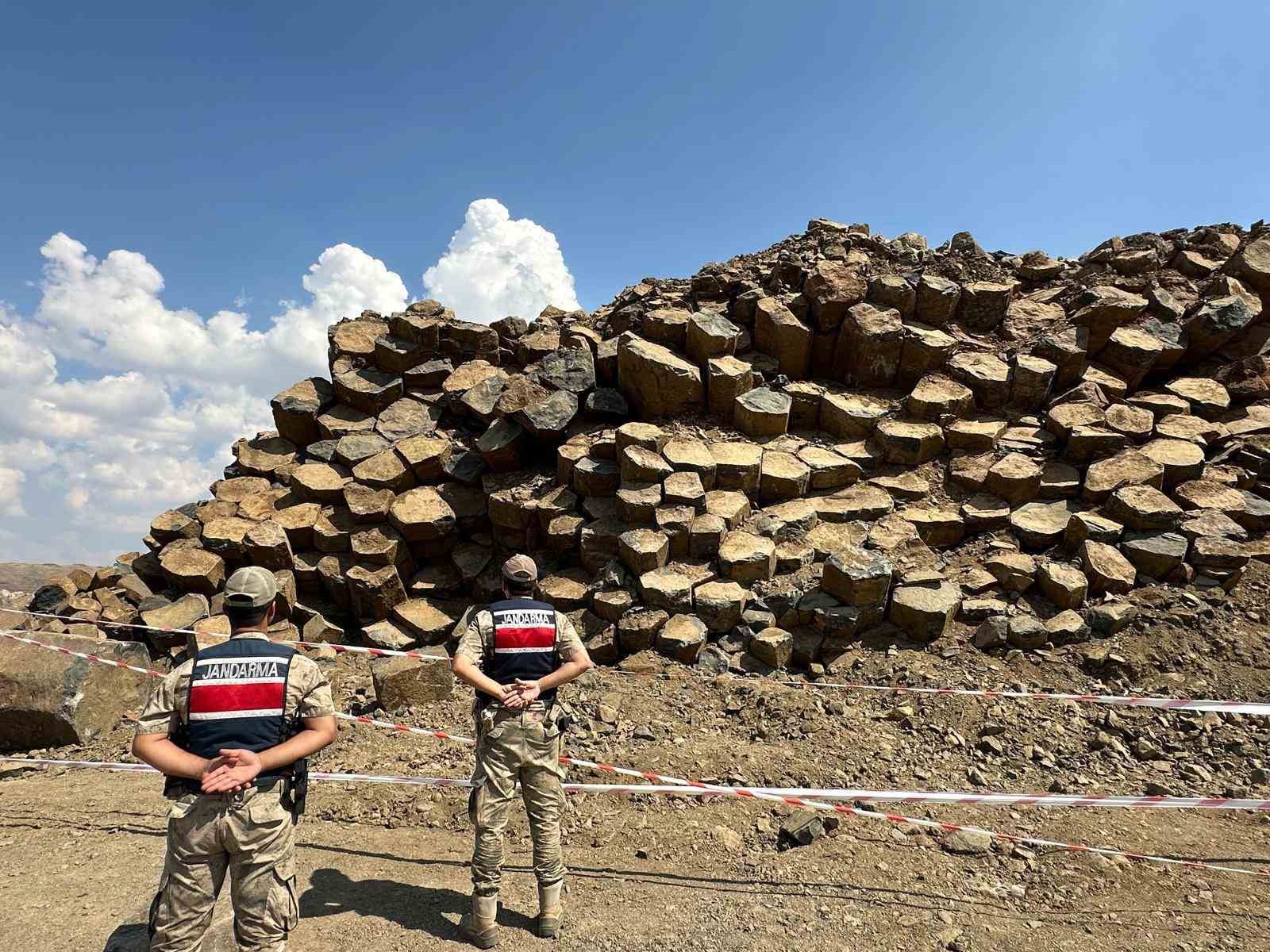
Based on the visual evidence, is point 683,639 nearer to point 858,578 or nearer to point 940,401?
point 858,578

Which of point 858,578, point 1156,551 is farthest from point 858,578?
point 1156,551

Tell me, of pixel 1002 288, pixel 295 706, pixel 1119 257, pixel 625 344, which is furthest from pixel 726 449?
pixel 1119 257

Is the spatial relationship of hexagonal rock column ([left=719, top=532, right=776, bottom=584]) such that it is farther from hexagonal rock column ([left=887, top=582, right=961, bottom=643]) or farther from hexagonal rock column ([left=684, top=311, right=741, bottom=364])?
hexagonal rock column ([left=684, top=311, right=741, bottom=364])

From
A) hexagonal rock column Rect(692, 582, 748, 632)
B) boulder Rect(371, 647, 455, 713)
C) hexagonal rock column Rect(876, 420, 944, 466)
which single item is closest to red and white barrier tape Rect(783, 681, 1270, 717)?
hexagonal rock column Rect(692, 582, 748, 632)

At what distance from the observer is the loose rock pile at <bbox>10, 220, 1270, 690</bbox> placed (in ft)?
22.4

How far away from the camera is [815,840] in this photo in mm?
4520

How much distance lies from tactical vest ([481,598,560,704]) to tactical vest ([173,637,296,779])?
45.3 inches

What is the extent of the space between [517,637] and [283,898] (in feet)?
5.00

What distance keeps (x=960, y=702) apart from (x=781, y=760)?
69.8 inches

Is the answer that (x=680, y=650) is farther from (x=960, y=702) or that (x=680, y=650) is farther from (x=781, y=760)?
(x=960, y=702)

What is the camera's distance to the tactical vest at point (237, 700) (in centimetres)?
267

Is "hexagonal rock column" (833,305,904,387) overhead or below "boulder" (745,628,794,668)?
overhead

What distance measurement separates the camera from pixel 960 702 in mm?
5793

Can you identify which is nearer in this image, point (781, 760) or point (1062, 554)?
point (781, 760)
